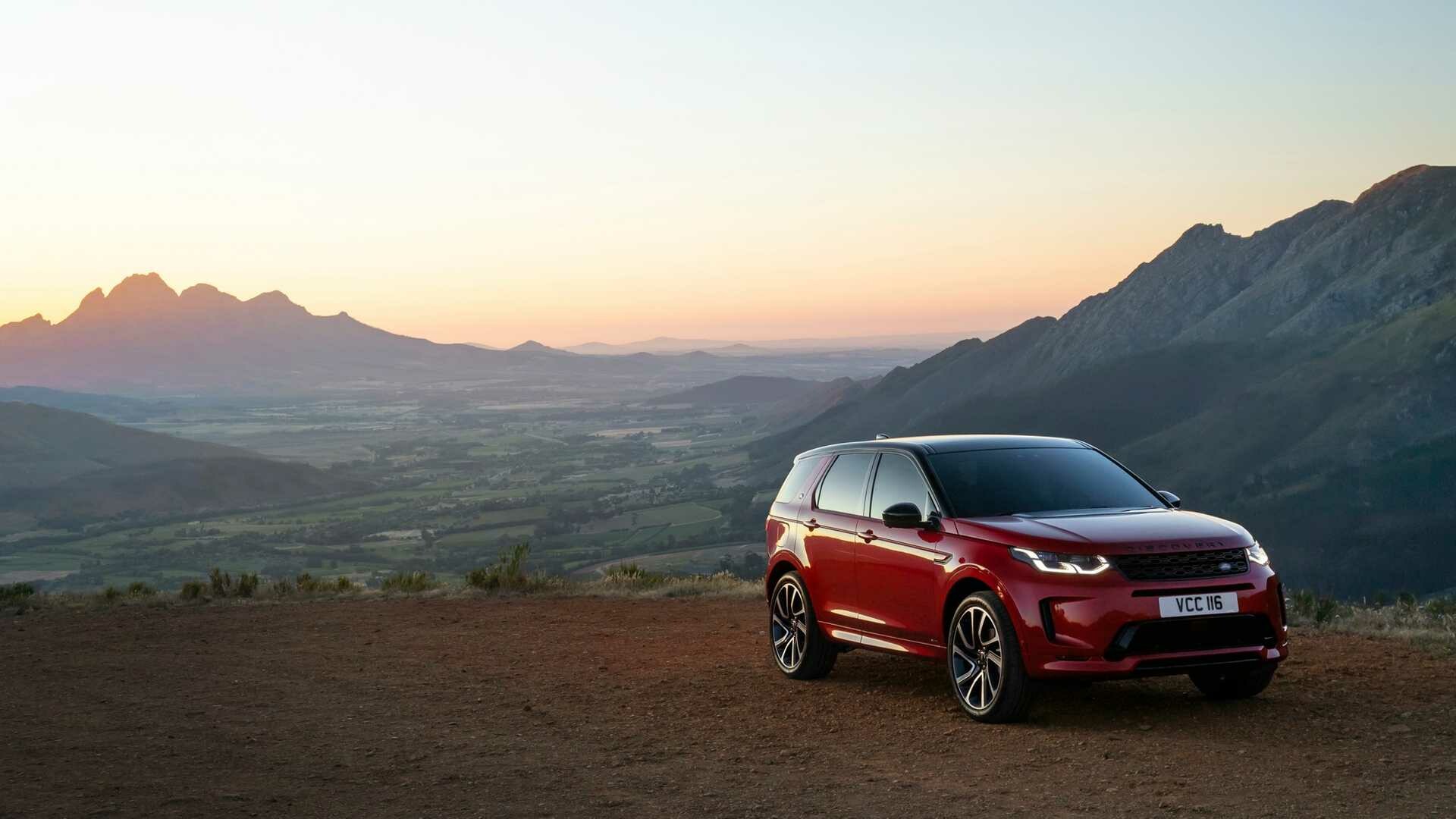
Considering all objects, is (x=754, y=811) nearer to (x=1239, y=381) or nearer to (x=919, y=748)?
(x=919, y=748)

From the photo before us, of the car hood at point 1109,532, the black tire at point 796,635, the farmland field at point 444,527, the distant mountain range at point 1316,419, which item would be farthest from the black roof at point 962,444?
the distant mountain range at point 1316,419

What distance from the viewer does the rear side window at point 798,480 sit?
11633 mm

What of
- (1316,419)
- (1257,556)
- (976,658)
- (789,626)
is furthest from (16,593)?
(1316,419)

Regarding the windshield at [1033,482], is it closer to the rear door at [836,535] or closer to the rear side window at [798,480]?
the rear door at [836,535]

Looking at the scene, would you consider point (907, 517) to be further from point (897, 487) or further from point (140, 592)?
point (140, 592)

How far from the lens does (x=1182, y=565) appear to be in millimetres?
8445

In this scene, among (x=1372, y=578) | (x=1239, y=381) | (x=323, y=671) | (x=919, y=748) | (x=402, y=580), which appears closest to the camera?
(x=919, y=748)

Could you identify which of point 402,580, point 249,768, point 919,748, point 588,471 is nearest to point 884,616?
point 919,748

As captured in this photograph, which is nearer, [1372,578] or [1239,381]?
[1372,578]

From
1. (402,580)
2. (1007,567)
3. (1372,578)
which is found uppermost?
(1007,567)

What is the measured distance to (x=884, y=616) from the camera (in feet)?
33.0

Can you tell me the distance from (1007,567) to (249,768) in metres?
4.95

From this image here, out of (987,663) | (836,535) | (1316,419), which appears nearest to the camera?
(987,663)

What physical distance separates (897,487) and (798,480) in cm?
171
